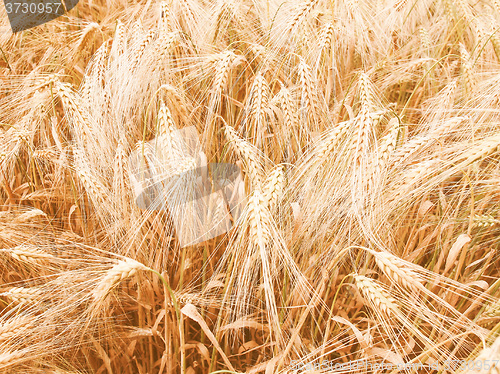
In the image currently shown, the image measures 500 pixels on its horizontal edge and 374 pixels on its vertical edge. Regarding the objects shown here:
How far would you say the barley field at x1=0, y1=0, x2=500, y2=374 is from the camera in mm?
1127

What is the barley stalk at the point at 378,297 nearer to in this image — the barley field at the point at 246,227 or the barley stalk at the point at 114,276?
the barley field at the point at 246,227

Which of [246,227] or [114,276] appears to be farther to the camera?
[246,227]

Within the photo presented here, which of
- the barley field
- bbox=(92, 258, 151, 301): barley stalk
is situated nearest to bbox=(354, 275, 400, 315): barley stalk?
the barley field

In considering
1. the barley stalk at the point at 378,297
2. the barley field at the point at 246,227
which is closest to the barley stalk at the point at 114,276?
the barley field at the point at 246,227

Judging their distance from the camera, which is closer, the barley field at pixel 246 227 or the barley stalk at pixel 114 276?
the barley stalk at pixel 114 276

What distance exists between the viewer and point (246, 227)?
111cm

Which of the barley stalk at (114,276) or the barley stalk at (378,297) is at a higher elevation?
the barley stalk at (114,276)

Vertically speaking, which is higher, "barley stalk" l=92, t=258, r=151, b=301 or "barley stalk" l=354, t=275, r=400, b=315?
"barley stalk" l=92, t=258, r=151, b=301

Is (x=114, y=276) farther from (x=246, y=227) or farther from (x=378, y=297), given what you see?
(x=378, y=297)

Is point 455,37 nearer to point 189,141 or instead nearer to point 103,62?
point 189,141

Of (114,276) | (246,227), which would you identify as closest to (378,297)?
(246,227)

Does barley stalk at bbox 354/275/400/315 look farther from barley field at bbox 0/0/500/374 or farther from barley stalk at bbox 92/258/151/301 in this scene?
barley stalk at bbox 92/258/151/301

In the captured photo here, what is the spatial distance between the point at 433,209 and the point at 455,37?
1510 millimetres

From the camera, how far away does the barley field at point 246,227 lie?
1127mm
